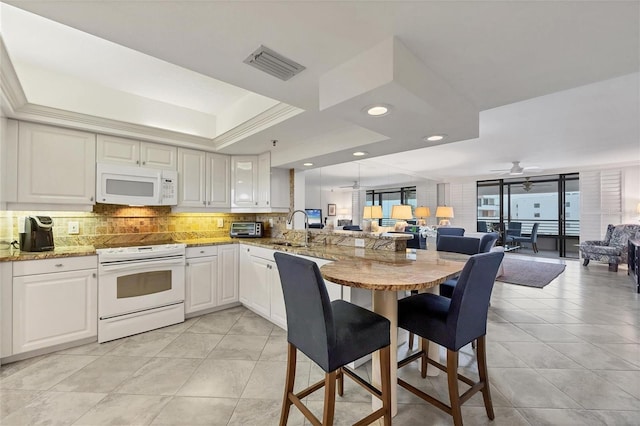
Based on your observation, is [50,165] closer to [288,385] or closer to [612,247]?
[288,385]

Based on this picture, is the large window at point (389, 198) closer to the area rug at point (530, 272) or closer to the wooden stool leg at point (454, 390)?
the area rug at point (530, 272)

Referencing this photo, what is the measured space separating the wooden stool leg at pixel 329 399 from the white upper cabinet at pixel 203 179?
112 inches

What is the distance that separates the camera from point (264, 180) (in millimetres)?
3725

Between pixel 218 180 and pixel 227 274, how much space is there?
126 cm

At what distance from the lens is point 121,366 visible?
7.06 feet

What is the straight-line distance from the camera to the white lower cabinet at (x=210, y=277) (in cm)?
310

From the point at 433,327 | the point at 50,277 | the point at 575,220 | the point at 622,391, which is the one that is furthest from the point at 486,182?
the point at 50,277

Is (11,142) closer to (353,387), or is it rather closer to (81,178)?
(81,178)

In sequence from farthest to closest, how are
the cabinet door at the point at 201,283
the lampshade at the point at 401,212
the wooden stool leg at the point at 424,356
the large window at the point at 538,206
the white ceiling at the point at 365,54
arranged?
the large window at the point at 538,206, the lampshade at the point at 401,212, the cabinet door at the point at 201,283, the wooden stool leg at the point at 424,356, the white ceiling at the point at 365,54

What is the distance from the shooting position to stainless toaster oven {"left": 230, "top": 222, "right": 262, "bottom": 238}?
12.4 feet

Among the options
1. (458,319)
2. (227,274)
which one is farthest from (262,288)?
(458,319)

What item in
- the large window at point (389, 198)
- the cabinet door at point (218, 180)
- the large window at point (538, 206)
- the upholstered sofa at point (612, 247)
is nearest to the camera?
the cabinet door at point (218, 180)

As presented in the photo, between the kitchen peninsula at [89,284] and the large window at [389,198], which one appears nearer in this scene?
the kitchen peninsula at [89,284]

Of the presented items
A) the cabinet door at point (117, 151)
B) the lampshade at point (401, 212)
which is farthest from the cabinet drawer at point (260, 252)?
the lampshade at point (401, 212)
